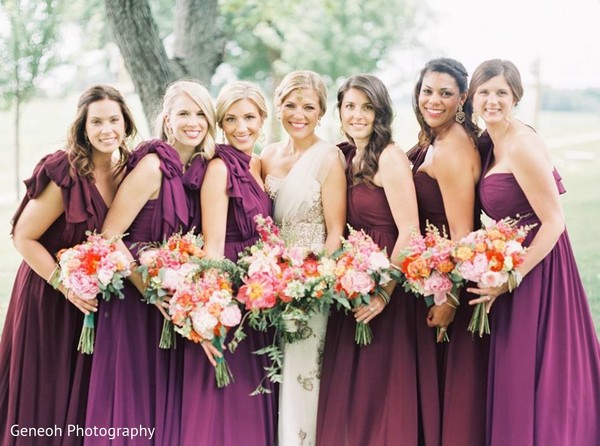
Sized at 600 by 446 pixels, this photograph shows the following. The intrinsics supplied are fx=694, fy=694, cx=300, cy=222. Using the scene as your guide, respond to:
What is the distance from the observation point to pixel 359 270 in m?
4.30

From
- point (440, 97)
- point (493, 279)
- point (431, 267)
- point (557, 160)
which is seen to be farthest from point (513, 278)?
point (557, 160)

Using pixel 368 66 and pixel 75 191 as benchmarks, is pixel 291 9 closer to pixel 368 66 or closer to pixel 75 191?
pixel 368 66

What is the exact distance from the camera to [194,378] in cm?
454

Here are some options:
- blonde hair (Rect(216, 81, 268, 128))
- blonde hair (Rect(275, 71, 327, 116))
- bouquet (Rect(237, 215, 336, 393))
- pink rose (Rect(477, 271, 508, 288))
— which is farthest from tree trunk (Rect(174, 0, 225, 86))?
pink rose (Rect(477, 271, 508, 288))

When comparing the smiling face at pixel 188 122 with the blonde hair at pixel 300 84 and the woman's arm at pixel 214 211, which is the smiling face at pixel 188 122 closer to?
the woman's arm at pixel 214 211

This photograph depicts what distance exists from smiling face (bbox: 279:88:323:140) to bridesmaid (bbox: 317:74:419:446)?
27 centimetres

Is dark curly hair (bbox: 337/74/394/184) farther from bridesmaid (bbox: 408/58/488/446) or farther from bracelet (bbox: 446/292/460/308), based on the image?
bracelet (bbox: 446/292/460/308)

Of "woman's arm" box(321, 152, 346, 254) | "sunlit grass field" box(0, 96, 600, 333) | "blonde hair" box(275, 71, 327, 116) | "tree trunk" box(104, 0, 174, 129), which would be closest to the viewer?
"woman's arm" box(321, 152, 346, 254)

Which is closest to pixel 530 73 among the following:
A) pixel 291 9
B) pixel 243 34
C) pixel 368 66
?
pixel 368 66

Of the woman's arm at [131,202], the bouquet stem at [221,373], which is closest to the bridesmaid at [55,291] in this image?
the woman's arm at [131,202]

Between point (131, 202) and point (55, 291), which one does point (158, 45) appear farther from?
point (55, 291)

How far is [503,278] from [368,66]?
56.5ft

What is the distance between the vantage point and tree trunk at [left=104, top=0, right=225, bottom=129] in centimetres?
633

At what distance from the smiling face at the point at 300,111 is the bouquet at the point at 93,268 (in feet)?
5.13
